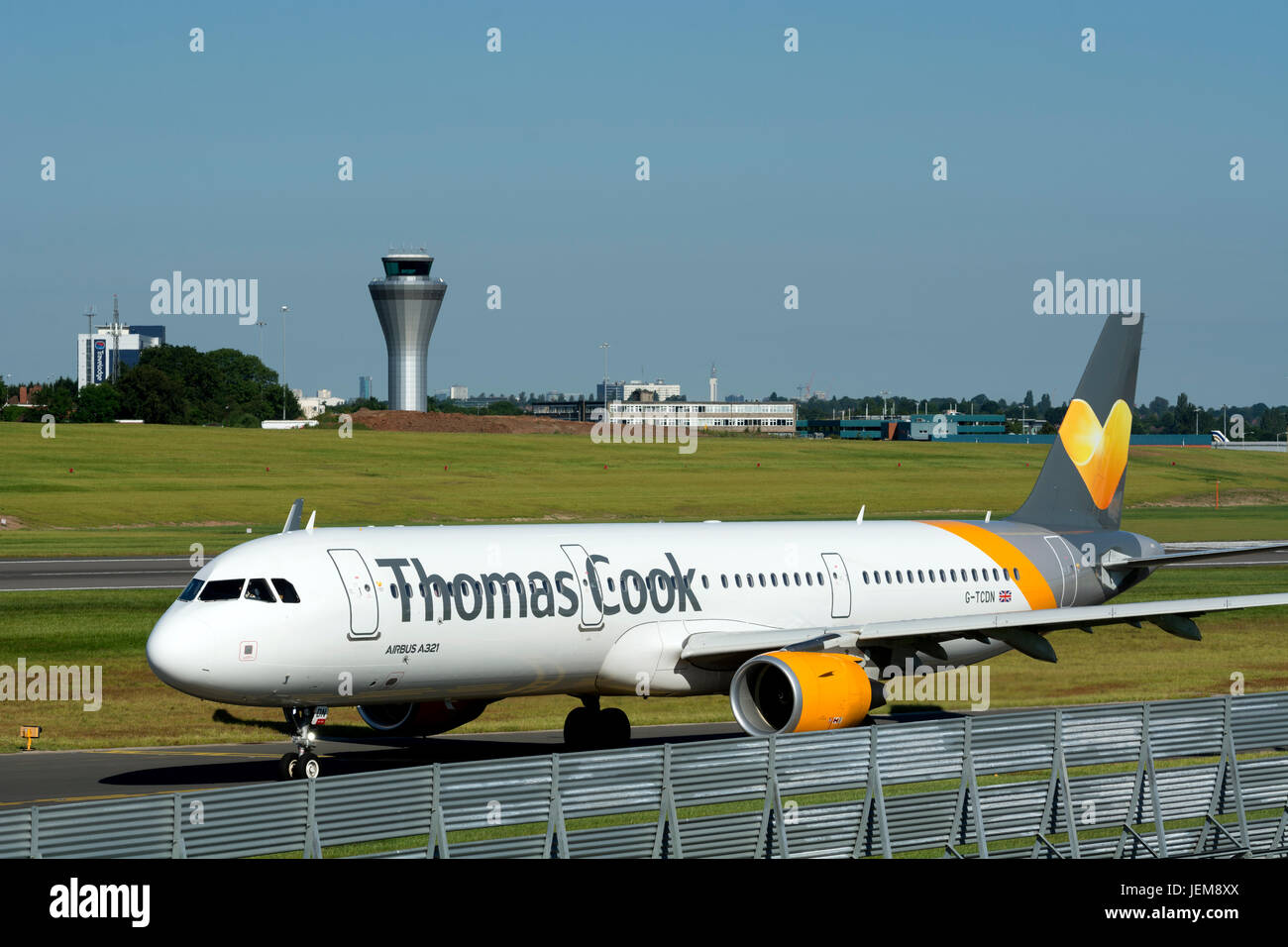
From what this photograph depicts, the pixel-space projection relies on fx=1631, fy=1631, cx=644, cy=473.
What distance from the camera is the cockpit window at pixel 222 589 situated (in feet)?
87.2

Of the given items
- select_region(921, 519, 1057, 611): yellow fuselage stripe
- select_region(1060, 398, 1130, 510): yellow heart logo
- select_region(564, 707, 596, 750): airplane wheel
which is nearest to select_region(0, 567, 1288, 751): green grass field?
select_region(921, 519, 1057, 611): yellow fuselage stripe

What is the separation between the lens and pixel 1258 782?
22766mm

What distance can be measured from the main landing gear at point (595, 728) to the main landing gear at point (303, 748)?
22.2 ft

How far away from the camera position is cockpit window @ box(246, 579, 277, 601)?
2670cm

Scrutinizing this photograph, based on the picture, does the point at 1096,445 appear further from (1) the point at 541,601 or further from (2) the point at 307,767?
(2) the point at 307,767

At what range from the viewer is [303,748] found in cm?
2714

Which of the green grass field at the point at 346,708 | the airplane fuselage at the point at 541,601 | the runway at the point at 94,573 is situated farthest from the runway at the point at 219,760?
the runway at the point at 94,573
